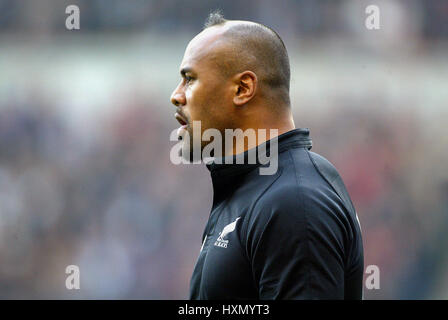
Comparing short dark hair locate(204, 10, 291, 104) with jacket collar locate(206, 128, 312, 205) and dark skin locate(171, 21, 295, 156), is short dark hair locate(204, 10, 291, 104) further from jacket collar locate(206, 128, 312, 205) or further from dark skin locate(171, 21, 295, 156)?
jacket collar locate(206, 128, 312, 205)

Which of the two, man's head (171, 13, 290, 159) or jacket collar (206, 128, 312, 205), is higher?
man's head (171, 13, 290, 159)

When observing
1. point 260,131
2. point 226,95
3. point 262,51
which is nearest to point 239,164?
point 260,131

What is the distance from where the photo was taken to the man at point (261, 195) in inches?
64.1

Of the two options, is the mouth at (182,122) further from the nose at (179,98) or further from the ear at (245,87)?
the ear at (245,87)

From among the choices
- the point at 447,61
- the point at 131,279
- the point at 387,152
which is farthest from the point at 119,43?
the point at 447,61

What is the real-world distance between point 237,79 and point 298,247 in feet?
2.04

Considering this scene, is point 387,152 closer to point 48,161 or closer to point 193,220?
point 193,220

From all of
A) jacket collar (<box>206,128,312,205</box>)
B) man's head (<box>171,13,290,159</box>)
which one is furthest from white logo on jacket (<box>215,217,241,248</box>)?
man's head (<box>171,13,290,159</box>)

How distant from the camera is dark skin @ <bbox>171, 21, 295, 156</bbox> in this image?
1.97m

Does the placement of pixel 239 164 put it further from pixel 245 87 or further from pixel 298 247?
pixel 298 247

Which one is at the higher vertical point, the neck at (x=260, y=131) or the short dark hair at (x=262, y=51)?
the short dark hair at (x=262, y=51)

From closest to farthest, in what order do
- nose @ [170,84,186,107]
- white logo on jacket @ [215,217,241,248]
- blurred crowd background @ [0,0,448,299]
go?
white logo on jacket @ [215,217,241,248]
nose @ [170,84,186,107]
blurred crowd background @ [0,0,448,299]

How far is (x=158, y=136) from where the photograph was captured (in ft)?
21.3

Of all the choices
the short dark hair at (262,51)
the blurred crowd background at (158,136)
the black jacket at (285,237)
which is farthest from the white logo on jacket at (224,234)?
the blurred crowd background at (158,136)
